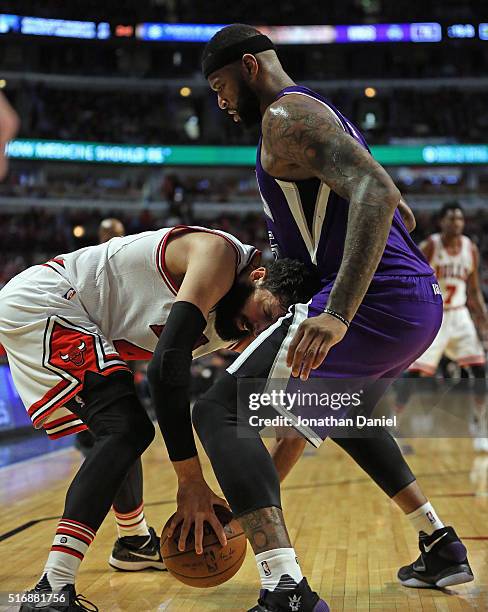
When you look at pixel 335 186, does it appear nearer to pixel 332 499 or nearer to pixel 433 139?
pixel 332 499

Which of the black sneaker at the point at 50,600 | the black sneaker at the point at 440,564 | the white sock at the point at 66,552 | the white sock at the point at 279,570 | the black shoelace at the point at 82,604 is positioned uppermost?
the white sock at the point at 279,570

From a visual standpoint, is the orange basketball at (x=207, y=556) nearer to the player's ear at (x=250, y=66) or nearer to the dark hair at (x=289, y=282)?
the dark hair at (x=289, y=282)

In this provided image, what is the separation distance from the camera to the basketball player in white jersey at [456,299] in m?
7.32

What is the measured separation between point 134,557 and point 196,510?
1.10m

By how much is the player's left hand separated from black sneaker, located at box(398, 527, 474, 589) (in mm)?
1160

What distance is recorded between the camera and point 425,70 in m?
31.9

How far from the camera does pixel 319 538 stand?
3.92 m

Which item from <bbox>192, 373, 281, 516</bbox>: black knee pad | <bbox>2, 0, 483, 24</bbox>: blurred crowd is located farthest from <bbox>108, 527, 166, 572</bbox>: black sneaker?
<bbox>2, 0, 483, 24</bbox>: blurred crowd

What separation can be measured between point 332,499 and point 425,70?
97.0 ft

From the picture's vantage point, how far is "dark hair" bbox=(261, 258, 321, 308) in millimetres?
2648

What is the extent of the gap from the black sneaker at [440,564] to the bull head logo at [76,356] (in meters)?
1.44

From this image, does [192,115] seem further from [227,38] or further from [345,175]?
[345,175]

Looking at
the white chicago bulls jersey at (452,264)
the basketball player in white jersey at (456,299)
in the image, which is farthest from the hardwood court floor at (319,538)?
the white chicago bulls jersey at (452,264)

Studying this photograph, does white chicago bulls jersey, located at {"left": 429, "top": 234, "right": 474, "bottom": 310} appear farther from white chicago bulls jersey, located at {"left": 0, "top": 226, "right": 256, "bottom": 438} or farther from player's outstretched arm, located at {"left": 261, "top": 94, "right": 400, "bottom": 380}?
player's outstretched arm, located at {"left": 261, "top": 94, "right": 400, "bottom": 380}
